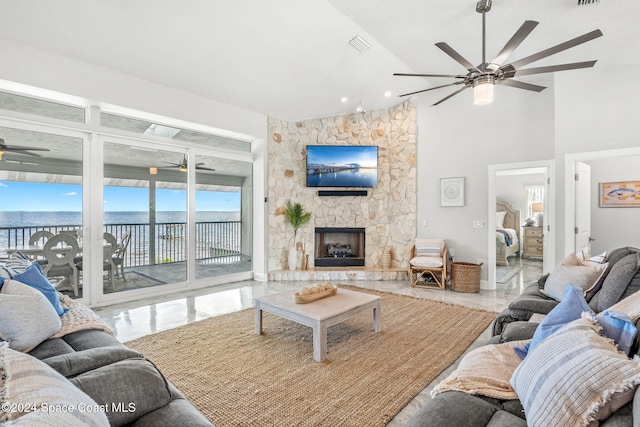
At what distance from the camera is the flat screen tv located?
6059 mm

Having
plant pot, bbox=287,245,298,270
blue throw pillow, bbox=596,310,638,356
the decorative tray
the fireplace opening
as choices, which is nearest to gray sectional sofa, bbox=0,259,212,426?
the decorative tray

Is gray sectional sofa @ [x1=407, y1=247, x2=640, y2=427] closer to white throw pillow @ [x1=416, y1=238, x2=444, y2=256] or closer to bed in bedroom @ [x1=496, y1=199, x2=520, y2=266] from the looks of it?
white throw pillow @ [x1=416, y1=238, x2=444, y2=256]

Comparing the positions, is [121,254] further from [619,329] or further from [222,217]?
[619,329]

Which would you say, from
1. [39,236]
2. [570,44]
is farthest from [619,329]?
[39,236]

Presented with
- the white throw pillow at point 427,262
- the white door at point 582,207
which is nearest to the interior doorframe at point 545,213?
the white door at point 582,207

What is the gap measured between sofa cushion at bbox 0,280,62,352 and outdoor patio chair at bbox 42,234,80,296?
2285 mm

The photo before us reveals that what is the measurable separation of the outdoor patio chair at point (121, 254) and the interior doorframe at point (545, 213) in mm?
5358

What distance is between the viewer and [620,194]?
4844mm

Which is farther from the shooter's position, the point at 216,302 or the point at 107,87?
the point at 216,302

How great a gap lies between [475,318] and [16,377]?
393 cm

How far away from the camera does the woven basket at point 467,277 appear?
16.1 feet

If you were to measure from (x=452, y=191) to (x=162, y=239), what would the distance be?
4677 millimetres

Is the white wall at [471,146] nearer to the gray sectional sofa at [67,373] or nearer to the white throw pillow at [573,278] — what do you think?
the white throw pillow at [573,278]

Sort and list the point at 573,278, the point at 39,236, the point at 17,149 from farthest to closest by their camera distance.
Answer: the point at 39,236, the point at 17,149, the point at 573,278
